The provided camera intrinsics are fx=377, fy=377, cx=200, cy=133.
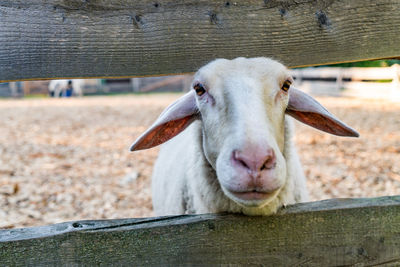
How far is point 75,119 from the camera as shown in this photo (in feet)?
35.4

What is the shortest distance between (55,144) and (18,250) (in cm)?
630

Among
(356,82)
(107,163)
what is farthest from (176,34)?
(356,82)

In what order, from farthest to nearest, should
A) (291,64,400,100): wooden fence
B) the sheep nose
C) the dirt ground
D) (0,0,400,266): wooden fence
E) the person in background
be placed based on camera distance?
1. the person in background
2. (291,64,400,100): wooden fence
3. the dirt ground
4. (0,0,400,266): wooden fence
5. the sheep nose

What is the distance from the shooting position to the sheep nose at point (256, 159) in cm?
142

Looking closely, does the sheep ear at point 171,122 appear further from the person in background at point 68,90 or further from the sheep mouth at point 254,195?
the person in background at point 68,90

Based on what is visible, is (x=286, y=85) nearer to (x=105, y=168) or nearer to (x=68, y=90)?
(x=105, y=168)

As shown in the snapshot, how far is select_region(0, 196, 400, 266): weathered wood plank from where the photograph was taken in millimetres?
1505

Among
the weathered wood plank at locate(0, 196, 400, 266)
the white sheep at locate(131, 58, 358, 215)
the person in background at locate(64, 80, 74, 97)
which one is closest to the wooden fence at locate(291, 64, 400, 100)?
the white sheep at locate(131, 58, 358, 215)

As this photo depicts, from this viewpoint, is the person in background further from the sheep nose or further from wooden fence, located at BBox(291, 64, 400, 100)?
the sheep nose

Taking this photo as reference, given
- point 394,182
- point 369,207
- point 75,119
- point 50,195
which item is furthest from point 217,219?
point 75,119

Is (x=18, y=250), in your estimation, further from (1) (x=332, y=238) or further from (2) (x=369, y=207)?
(2) (x=369, y=207)

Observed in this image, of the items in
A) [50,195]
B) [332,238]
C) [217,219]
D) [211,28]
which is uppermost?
[211,28]

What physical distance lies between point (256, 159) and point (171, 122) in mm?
748

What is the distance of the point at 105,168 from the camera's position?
5945mm
